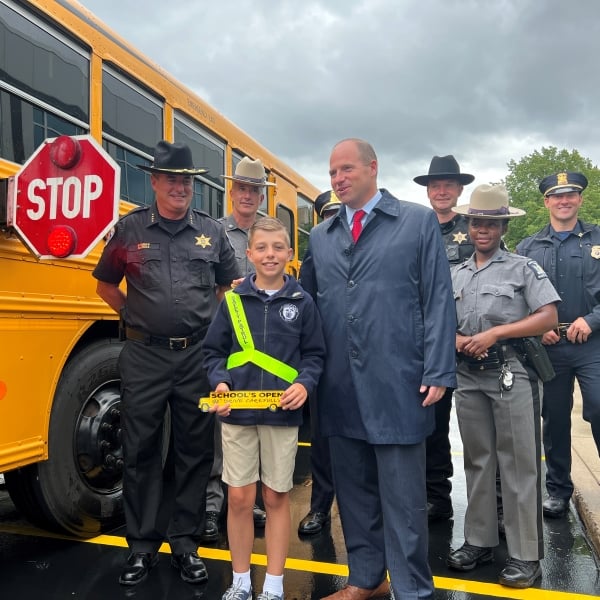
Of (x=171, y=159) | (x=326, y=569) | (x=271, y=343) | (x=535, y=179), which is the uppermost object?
(x=535, y=179)

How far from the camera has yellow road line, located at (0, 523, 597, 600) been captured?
2924 millimetres

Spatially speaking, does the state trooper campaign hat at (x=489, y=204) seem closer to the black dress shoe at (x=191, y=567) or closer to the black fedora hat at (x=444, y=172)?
the black fedora hat at (x=444, y=172)

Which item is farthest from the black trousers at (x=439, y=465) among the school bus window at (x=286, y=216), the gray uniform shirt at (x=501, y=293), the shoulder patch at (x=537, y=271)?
the school bus window at (x=286, y=216)

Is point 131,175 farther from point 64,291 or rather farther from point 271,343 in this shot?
point 271,343

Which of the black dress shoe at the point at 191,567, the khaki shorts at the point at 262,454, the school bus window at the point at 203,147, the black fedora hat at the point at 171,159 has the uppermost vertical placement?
the school bus window at the point at 203,147

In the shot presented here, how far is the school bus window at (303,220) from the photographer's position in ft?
23.9

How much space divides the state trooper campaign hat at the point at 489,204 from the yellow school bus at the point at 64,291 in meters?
1.92

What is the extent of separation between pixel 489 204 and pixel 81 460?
254cm

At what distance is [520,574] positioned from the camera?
295cm

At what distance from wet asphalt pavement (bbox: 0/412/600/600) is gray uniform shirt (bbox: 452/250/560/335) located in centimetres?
125

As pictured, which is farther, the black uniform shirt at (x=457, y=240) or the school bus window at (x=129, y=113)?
the black uniform shirt at (x=457, y=240)

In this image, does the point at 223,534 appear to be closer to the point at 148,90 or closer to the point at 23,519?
the point at 23,519

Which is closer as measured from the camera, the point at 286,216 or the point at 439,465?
the point at 439,465

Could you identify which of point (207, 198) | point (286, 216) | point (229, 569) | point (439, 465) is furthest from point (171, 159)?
point (286, 216)
